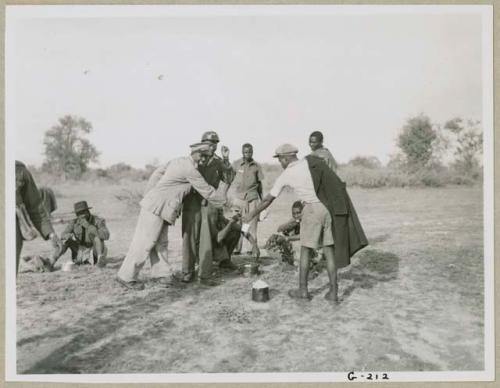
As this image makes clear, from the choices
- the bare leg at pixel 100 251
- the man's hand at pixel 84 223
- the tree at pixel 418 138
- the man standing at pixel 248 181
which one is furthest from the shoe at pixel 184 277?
the tree at pixel 418 138

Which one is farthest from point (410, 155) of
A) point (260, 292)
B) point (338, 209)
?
point (260, 292)

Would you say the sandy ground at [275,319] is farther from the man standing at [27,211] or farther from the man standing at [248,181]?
the man standing at [248,181]

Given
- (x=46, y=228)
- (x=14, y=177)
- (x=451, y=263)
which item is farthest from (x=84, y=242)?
(x=451, y=263)

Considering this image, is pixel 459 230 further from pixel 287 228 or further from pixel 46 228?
pixel 46 228

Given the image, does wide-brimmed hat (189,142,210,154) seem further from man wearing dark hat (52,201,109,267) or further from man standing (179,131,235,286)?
man wearing dark hat (52,201,109,267)

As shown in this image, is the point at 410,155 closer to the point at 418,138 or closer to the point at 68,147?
the point at 418,138

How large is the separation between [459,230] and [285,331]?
3110 mm

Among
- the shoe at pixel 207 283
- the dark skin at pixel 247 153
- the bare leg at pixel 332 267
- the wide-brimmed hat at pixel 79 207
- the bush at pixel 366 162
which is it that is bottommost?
the shoe at pixel 207 283

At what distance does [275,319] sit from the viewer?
4.33m

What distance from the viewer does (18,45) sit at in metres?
4.99

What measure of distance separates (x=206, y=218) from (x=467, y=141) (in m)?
3.65

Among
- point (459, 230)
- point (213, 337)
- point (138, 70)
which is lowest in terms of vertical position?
point (213, 337)

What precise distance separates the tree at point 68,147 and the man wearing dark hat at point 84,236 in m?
0.85

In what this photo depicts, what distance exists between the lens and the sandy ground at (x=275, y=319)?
13.0ft
